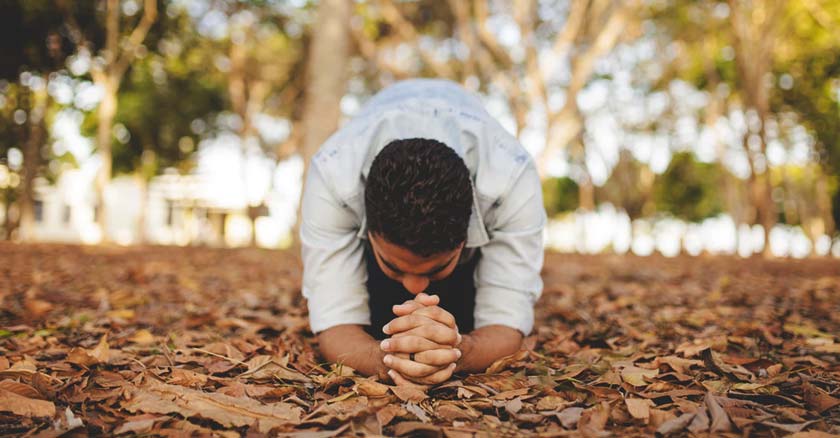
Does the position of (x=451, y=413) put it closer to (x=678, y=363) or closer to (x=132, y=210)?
(x=678, y=363)

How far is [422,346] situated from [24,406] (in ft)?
4.17

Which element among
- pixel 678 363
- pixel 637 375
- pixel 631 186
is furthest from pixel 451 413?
pixel 631 186

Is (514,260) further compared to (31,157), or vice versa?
(31,157)

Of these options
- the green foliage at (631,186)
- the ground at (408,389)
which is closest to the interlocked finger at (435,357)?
the ground at (408,389)

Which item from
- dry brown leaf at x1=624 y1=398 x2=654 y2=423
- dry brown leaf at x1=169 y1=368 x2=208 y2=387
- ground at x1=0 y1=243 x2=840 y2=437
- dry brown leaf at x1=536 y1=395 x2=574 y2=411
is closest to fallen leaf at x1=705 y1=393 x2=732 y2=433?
ground at x1=0 y1=243 x2=840 y2=437

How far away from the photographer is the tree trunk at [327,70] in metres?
7.83

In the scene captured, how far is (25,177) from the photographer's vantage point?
16.0 meters

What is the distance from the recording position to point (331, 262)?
2688 millimetres

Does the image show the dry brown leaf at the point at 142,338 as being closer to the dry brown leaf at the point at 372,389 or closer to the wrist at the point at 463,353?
the dry brown leaf at the point at 372,389

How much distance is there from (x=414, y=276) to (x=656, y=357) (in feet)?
3.61

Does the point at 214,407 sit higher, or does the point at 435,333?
the point at 435,333

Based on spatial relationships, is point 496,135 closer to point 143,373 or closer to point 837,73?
point 143,373

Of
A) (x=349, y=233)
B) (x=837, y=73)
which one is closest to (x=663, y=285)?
(x=349, y=233)

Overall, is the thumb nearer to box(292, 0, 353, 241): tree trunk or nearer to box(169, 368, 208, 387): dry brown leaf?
box(169, 368, 208, 387): dry brown leaf
